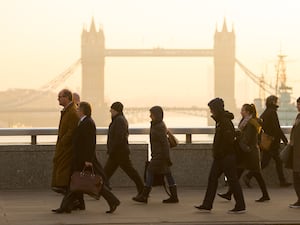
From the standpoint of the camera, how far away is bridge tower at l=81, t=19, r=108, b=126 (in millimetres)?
133500

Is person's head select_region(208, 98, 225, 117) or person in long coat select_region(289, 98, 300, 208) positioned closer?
person's head select_region(208, 98, 225, 117)

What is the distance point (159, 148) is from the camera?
912 cm

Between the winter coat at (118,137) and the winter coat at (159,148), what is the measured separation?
1.15 ft

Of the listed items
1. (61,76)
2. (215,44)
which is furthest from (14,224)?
(215,44)

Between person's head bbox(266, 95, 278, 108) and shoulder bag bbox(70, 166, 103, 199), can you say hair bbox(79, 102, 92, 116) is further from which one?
person's head bbox(266, 95, 278, 108)

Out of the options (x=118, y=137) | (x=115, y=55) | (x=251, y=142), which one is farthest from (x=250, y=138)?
(x=115, y=55)

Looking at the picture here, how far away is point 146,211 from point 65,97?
4.60 feet

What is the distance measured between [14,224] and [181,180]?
378 centimetres

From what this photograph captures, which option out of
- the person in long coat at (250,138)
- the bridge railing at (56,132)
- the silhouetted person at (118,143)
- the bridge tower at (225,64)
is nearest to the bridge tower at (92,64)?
the bridge tower at (225,64)

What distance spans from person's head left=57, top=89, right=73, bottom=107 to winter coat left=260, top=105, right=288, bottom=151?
3309 millimetres

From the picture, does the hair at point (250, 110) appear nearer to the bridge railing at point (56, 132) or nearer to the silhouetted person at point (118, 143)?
the silhouetted person at point (118, 143)

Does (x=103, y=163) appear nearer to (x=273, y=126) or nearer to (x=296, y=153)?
(x=273, y=126)

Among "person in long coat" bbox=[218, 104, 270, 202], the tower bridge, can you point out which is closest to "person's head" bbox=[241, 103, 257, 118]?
"person in long coat" bbox=[218, 104, 270, 202]

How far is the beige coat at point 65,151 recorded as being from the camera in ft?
27.0
